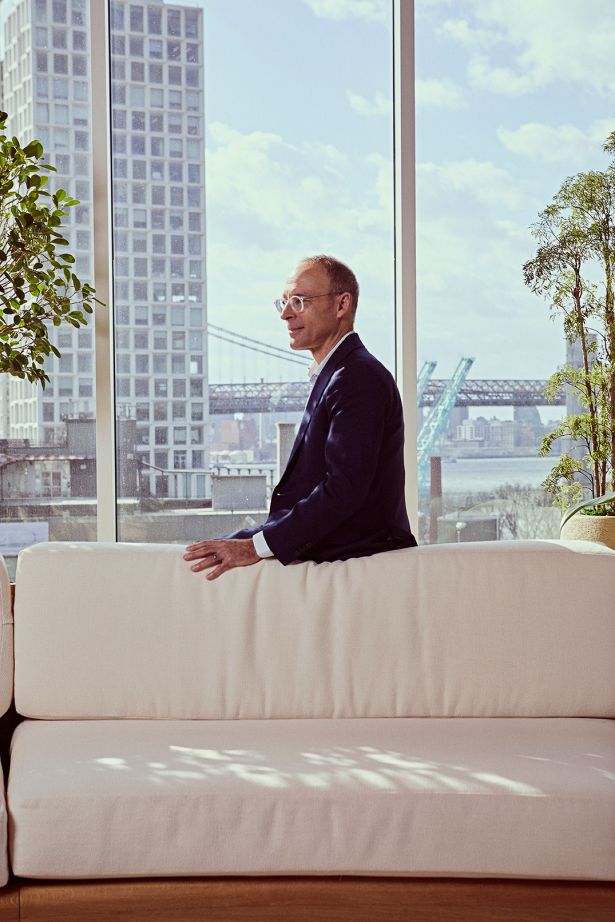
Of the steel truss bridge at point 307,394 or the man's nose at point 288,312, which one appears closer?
the man's nose at point 288,312

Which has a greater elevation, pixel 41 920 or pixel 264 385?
pixel 264 385

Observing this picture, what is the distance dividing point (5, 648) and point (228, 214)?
2.17m

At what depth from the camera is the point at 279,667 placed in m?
2.34

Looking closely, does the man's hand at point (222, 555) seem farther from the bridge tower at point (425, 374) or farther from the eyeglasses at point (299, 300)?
the bridge tower at point (425, 374)

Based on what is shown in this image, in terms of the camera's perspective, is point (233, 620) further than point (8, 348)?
No

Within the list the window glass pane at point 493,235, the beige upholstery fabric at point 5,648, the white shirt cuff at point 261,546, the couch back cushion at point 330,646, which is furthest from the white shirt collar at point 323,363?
the window glass pane at point 493,235

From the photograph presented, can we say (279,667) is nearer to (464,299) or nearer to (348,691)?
(348,691)

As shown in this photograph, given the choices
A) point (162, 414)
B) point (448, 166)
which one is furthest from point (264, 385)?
point (448, 166)

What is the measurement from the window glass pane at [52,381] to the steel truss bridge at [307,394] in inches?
20.6

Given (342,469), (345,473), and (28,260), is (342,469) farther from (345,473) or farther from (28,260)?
(28,260)

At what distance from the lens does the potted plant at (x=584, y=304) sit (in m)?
3.77

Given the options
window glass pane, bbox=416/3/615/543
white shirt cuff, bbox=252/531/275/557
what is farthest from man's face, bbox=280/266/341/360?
window glass pane, bbox=416/3/615/543

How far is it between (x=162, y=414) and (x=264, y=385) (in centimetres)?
42

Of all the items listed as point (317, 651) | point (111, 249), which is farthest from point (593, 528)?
point (111, 249)
